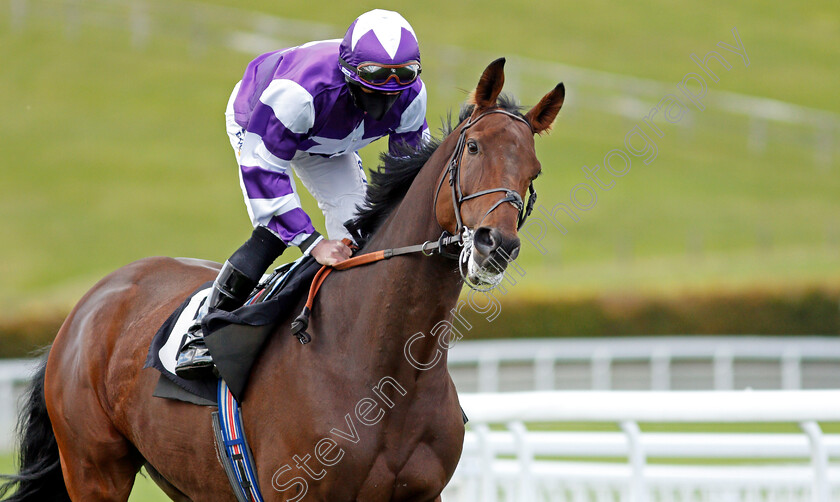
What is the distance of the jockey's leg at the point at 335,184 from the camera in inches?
147

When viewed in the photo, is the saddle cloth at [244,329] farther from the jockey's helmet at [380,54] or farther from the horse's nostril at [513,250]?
the horse's nostril at [513,250]

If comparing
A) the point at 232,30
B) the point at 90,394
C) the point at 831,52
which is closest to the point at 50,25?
the point at 232,30

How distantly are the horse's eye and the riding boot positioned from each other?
1009 millimetres

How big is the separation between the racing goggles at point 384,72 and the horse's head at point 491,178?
14.2 inches

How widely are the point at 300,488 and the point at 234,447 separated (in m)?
0.35

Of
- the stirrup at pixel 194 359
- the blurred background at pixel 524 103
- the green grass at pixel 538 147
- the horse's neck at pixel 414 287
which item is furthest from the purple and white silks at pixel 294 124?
the green grass at pixel 538 147

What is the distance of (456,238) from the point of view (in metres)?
2.68

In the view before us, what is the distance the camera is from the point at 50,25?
33.8 meters

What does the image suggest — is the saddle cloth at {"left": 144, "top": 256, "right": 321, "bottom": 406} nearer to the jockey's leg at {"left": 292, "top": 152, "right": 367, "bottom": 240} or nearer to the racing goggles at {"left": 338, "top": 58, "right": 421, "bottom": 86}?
the jockey's leg at {"left": 292, "top": 152, "right": 367, "bottom": 240}

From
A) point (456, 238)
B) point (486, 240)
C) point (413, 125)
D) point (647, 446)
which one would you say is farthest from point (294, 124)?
point (647, 446)

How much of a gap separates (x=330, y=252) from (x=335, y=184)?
71cm

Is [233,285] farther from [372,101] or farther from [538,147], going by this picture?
[538,147]

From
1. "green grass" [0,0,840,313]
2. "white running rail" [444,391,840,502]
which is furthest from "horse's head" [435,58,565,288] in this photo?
"green grass" [0,0,840,313]

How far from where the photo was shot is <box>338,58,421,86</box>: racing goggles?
3.06 meters
